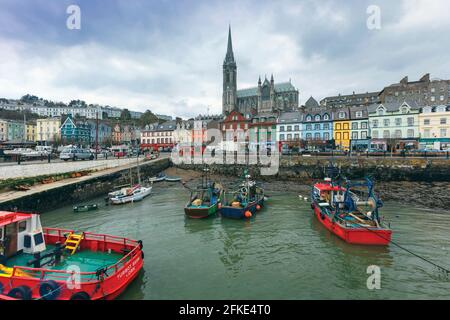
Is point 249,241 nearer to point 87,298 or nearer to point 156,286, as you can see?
point 156,286

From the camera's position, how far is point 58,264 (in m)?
11.4

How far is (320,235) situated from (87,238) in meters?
15.3

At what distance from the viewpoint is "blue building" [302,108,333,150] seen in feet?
195

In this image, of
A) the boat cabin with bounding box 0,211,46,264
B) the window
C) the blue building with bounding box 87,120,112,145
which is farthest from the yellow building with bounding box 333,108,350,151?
the blue building with bounding box 87,120,112,145

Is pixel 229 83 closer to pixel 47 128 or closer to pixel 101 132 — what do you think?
pixel 101 132

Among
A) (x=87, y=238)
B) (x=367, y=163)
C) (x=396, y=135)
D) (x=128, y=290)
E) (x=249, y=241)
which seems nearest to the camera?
(x=128, y=290)

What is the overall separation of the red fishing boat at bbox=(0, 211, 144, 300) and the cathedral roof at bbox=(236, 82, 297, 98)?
406 feet

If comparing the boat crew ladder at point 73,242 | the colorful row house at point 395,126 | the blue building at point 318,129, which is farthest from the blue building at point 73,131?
the colorful row house at point 395,126

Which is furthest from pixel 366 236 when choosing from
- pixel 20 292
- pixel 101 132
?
pixel 101 132

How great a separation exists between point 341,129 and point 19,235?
61606mm

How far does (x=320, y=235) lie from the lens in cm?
1783

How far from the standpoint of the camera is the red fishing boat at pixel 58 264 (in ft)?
29.5
